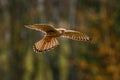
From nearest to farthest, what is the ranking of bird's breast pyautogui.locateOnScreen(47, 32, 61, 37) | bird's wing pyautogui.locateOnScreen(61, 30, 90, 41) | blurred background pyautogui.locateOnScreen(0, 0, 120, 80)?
bird's breast pyautogui.locateOnScreen(47, 32, 61, 37)
bird's wing pyautogui.locateOnScreen(61, 30, 90, 41)
blurred background pyautogui.locateOnScreen(0, 0, 120, 80)

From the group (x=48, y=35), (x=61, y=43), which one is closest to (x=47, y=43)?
(x=48, y=35)

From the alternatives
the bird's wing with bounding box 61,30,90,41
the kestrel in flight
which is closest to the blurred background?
the bird's wing with bounding box 61,30,90,41

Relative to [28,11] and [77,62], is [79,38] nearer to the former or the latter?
[28,11]

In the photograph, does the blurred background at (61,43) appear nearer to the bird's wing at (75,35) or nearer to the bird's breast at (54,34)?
the bird's wing at (75,35)

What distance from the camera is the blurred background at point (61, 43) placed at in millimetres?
10289

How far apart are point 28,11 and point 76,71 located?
175cm

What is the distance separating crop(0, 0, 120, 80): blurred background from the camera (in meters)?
10.3

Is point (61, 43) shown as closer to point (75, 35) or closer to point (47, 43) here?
point (75, 35)

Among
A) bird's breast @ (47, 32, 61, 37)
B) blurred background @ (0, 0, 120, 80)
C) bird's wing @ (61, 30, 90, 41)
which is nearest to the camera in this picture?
bird's breast @ (47, 32, 61, 37)

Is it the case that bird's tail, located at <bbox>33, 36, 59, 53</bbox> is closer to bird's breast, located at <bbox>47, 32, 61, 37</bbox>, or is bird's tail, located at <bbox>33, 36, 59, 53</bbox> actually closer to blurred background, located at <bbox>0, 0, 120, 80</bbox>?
bird's breast, located at <bbox>47, 32, 61, 37</bbox>

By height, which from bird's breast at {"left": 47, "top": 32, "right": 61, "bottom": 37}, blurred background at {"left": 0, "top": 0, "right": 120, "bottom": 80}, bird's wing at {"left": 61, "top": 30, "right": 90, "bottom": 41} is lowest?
blurred background at {"left": 0, "top": 0, "right": 120, "bottom": 80}

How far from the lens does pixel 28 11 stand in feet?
35.6

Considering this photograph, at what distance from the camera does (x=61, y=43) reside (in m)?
10.5

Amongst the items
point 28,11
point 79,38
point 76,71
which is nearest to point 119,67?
point 76,71
